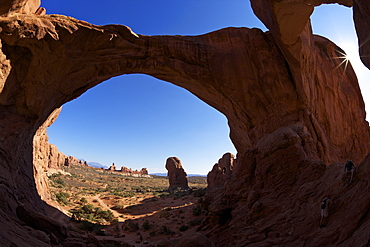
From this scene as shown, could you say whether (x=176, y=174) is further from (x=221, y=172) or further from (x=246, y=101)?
(x=246, y=101)

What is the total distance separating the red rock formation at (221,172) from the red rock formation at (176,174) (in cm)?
924

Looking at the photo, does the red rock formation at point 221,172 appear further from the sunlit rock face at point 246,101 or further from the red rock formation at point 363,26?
the red rock formation at point 363,26

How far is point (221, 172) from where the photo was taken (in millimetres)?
33844

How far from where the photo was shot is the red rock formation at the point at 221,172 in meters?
32.8

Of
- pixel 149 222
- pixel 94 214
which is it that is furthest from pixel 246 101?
pixel 94 214

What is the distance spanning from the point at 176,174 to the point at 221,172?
12.7m

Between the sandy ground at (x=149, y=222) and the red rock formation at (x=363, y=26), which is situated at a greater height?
the red rock formation at (x=363, y=26)

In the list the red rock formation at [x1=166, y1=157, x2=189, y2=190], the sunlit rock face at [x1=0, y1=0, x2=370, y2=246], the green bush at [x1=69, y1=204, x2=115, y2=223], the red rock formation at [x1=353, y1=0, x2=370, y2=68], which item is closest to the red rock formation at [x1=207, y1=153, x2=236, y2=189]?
the red rock formation at [x1=166, y1=157, x2=189, y2=190]

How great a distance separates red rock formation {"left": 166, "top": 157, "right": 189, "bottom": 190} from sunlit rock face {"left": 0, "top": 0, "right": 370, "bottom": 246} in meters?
28.0

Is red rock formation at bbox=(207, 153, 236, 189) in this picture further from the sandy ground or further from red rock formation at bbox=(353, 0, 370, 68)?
red rock formation at bbox=(353, 0, 370, 68)

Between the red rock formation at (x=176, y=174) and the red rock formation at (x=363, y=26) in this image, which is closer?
the red rock formation at (x=363, y=26)

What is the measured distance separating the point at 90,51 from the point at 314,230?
14588 mm

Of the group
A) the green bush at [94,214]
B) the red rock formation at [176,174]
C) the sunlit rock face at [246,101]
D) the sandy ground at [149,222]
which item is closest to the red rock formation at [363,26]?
the sunlit rock face at [246,101]

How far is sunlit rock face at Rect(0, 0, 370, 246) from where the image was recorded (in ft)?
24.8
